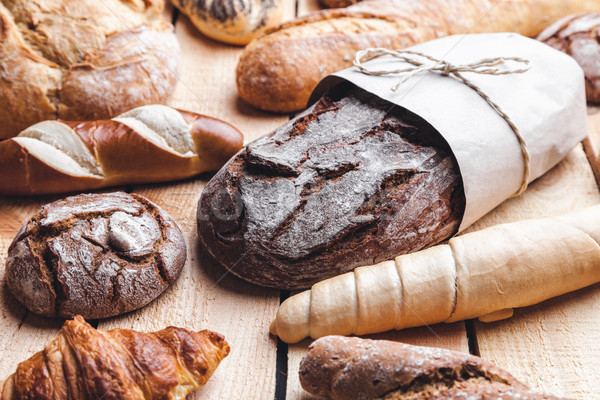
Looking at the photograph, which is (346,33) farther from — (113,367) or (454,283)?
(113,367)

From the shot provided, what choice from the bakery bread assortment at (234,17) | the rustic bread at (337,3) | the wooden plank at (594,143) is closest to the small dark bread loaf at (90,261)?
the bakery bread assortment at (234,17)

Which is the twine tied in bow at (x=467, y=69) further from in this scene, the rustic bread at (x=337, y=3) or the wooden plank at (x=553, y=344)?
the rustic bread at (x=337, y=3)

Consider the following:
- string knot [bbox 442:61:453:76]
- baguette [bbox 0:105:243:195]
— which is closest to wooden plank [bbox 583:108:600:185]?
string knot [bbox 442:61:453:76]

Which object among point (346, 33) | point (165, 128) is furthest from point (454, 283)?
point (346, 33)

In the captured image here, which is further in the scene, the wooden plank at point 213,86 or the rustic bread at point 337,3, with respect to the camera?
the rustic bread at point 337,3

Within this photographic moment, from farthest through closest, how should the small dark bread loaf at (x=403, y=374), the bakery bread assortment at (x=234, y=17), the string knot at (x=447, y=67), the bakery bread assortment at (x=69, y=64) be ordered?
the bakery bread assortment at (x=234, y=17) → the bakery bread assortment at (x=69, y=64) → the string knot at (x=447, y=67) → the small dark bread loaf at (x=403, y=374)

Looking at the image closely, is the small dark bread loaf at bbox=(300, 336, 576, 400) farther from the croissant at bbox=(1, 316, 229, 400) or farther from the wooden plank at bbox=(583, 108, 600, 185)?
the wooden plank at bbox=(583, 108, 600, 185)
